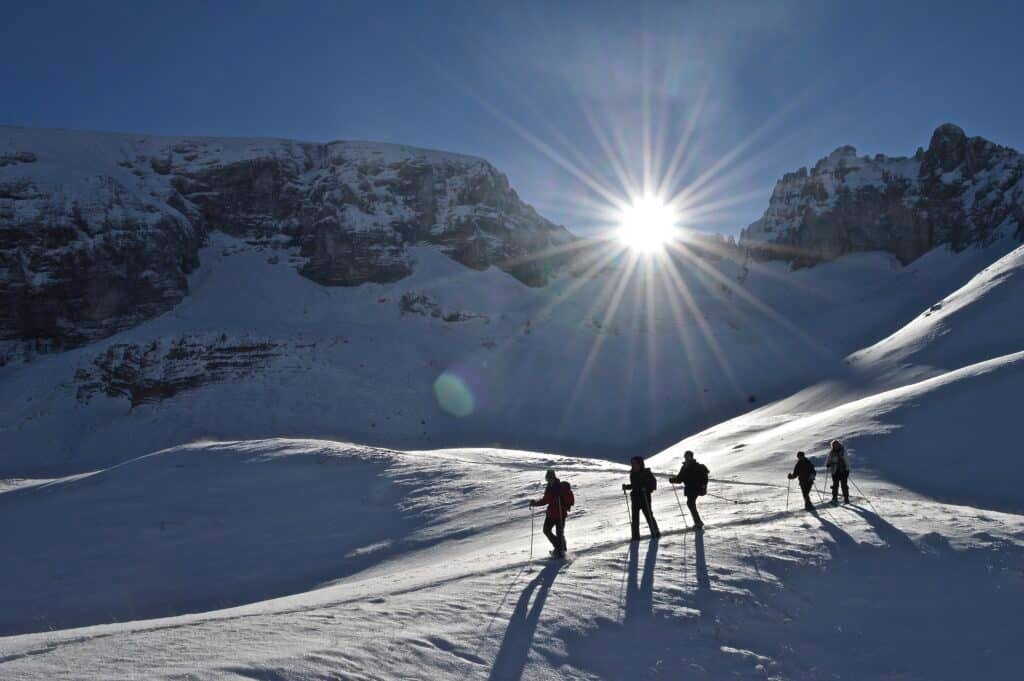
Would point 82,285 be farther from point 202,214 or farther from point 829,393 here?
point 829,393

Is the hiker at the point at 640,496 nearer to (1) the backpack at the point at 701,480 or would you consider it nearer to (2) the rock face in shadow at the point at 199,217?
(1) the backpack at the point at 701,480

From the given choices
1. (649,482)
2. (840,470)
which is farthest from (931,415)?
(649,482)

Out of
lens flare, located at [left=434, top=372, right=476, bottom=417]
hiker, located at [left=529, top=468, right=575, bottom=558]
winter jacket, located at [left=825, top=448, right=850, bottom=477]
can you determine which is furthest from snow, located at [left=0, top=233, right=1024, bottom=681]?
lens flare, located at [left=434, top=372, right=476, bottom=417]

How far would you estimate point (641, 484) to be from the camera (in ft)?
40.1

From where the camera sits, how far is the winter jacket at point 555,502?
38.9ft

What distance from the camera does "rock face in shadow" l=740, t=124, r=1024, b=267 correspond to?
276 ft

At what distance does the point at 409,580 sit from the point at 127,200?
245 feet

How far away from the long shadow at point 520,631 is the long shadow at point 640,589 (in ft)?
3.57

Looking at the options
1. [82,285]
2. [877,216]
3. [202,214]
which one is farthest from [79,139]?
[877,216]

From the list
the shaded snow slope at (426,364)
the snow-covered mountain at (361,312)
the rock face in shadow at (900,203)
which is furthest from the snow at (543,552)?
the rock face in shadow at (900,203)

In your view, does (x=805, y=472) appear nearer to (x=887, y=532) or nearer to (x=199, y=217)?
(x=887, y=532)

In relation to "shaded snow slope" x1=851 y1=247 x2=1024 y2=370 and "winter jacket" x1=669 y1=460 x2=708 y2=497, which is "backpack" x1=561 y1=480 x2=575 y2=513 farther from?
"shaded snow slope" x1=851 y1=247 x2=1024 y2=370

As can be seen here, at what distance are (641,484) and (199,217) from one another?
79.9 metres

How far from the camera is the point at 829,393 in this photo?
39719 millimetres
